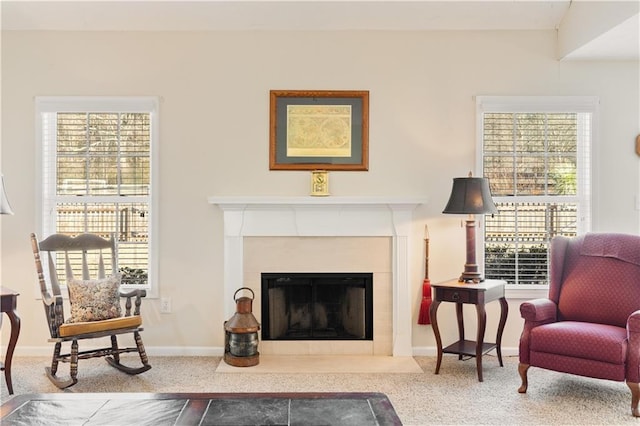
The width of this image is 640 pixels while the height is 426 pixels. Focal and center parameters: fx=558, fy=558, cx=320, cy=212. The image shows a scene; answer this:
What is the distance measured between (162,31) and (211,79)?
54 centimetres

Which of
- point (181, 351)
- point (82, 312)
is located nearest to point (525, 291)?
point (181, 351)

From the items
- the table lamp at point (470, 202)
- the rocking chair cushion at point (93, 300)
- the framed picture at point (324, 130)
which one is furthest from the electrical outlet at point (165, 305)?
the table lamp at point (470, 202)

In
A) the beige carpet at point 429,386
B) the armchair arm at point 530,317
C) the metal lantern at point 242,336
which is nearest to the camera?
the beige carpet at point 429,386

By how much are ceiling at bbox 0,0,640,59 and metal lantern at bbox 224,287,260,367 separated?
2166 millimetres

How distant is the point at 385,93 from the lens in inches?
173

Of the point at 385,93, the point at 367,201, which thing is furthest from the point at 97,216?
the point at 385,93

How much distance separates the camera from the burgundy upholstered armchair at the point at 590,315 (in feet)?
10.5

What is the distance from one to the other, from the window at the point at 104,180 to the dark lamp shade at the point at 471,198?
7.76 feet

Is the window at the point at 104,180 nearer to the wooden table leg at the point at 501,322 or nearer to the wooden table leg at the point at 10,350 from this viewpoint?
the wooden table leg at the point at 10,350

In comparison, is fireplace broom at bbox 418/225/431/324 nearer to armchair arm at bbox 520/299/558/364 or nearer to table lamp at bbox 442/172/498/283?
table lamp at bbox 442/172/498/283

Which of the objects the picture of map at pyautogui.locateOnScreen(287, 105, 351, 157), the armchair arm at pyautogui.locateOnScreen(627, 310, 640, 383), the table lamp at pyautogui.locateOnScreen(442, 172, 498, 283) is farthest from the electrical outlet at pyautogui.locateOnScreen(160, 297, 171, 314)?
A: the armchair arm at pyautogui.locateOnScreen(627, 310, 640, 383)

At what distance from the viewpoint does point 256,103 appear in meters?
4.41

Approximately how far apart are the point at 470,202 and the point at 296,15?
1930mm

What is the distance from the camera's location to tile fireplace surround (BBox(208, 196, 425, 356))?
14.3 ft
